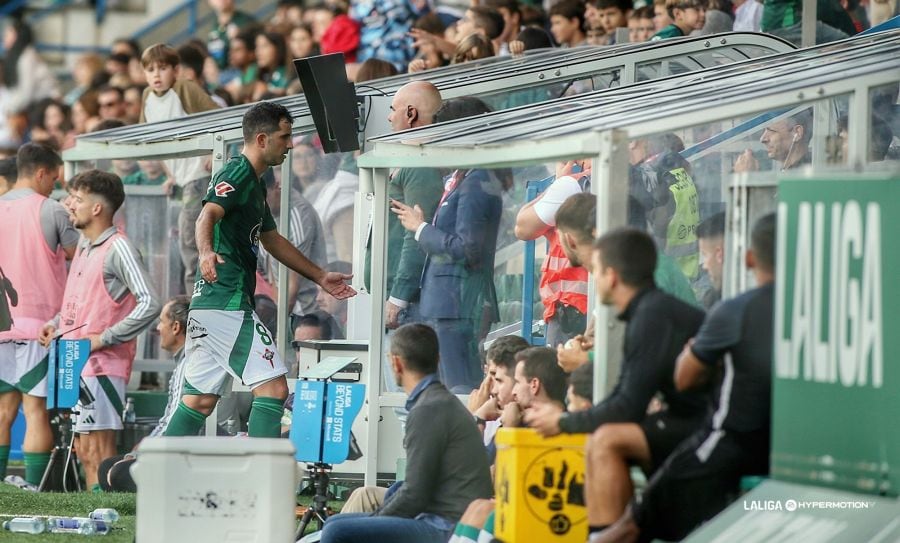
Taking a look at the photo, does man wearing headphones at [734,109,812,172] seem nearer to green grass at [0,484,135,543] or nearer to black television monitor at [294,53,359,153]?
black television monitor at [294,53,359,153]

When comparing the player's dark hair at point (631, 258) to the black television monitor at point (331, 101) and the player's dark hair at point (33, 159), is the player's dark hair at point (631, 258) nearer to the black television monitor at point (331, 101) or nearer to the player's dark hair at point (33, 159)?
the black television monitor at point (331, 101)

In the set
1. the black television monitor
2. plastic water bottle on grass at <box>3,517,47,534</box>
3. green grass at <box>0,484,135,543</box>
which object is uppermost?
the black television monitor

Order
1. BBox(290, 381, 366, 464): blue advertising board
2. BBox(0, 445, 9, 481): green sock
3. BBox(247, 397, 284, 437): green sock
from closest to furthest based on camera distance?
BBox(290, 381, 366, 464): blue advertising board
BBox(247, 397, 284, 437): green sock
BBox(0, 445, 9, 481): green sock

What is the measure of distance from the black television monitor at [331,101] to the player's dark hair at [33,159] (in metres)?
2.18

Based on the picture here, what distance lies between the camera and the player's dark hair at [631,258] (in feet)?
20.0

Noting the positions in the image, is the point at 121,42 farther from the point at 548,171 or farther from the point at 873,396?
the point at 873,396

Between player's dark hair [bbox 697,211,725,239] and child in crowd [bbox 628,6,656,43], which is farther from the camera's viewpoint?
child in crowd [bbox 628,6,656,43]

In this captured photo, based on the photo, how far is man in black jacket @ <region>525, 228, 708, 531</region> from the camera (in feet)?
19.6

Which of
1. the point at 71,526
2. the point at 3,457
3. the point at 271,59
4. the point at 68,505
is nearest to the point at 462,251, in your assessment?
the point at 71,526

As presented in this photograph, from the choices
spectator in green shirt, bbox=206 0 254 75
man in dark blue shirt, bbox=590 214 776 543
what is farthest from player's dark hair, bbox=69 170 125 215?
spectator in green shirt, bbox=206 0 254 75

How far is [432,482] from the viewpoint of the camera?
7.00 metres

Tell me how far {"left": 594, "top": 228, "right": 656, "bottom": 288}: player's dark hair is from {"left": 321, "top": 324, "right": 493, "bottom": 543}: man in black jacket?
124 centimetres

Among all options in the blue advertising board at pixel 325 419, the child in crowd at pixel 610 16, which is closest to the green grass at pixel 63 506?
the blue advertising board at pixel 325 419

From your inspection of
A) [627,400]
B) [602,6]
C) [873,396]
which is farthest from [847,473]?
[602,6]
